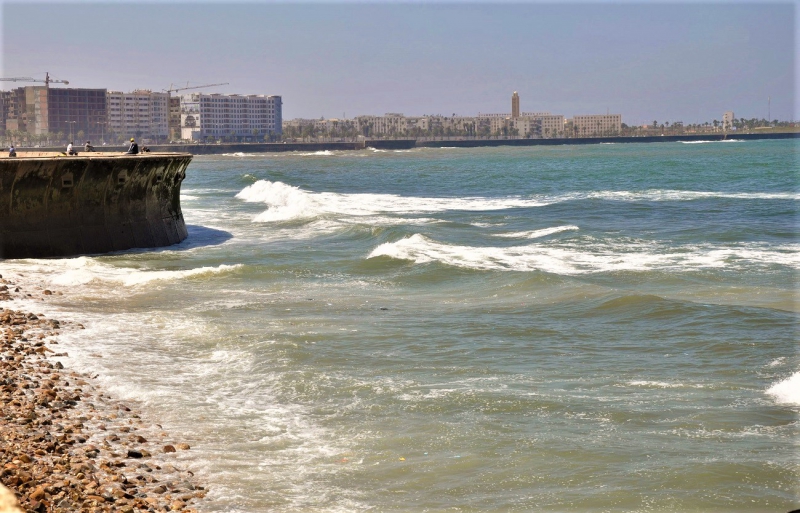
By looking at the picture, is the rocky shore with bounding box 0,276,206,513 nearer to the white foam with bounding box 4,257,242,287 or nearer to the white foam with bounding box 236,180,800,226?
the white foam with bounding box 4,257,242,287

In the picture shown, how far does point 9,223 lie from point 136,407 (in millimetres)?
12466

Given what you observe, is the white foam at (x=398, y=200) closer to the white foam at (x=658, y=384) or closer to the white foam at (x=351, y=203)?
the white foam at (x=351, y=203)

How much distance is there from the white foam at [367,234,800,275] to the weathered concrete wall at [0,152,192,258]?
6207 millimetres

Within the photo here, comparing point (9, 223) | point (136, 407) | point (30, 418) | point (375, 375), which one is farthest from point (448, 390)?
point (9, 223)

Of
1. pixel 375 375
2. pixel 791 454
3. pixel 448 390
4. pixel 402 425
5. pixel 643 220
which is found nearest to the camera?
pixel 791 454

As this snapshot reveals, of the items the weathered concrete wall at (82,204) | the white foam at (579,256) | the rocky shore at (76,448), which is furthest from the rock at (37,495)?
the weathered concrete wall at (82,204)

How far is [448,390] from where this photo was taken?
36.4ft

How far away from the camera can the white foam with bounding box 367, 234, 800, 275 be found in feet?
70.8

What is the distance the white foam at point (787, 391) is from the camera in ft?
34.6

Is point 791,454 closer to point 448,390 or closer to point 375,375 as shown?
point 448,390

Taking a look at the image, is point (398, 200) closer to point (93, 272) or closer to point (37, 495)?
point (93, 272)

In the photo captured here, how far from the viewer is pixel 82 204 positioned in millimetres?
22562

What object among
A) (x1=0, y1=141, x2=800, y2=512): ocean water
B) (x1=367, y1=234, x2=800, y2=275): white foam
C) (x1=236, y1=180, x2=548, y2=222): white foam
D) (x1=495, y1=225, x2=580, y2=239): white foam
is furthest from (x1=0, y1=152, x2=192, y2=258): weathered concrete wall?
(x1=236, y1=180, x2=548, y2=222): white foam

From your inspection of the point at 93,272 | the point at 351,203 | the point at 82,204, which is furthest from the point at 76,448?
the point at 351,203
